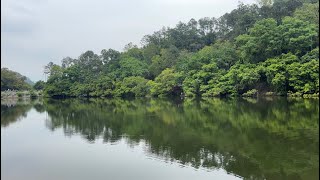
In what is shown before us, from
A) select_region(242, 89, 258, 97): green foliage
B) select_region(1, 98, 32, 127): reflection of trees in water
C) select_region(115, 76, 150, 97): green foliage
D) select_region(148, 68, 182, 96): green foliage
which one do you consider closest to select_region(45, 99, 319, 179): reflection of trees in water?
select_region(1, 98, 32, 127): reflection of trees in water

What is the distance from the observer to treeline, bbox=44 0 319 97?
3062 cm

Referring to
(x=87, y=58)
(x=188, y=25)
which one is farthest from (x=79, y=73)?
(x=188, y=25)

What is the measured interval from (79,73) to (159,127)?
41.0 meters

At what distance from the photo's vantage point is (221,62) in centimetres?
3953

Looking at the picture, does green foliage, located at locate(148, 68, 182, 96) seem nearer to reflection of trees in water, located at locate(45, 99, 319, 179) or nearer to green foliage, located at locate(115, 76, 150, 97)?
green foliage, located at locate(115, 76, 150, 97)

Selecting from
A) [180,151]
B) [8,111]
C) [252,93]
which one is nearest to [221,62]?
[252,93]

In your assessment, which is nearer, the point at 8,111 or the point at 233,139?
the point at 8,111

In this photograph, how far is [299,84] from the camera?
29031 millimetres

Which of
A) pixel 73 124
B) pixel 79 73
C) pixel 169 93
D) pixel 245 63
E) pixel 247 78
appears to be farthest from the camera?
pixel 79 73

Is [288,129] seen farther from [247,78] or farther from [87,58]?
[87,58]

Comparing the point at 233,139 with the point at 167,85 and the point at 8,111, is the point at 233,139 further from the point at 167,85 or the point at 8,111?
the point at 167,85

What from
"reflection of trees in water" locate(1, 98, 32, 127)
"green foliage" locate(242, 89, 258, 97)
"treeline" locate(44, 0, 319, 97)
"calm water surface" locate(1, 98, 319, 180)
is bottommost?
"calm water surface" locate(1, 98, 319, 180)

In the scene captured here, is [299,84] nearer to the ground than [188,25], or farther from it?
nearer to the ground

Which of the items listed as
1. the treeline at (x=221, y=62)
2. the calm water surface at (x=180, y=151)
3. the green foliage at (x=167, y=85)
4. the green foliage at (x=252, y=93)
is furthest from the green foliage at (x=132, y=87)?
the calm water surface at (x=180, y=151)
